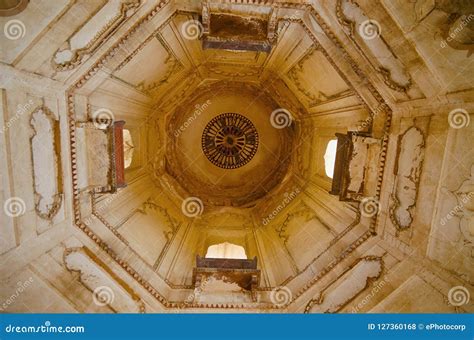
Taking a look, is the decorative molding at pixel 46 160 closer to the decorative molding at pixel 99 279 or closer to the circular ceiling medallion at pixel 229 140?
the decorative molding at pixel 99 279

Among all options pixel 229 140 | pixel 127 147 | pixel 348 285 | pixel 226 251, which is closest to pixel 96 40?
pixel 127 147

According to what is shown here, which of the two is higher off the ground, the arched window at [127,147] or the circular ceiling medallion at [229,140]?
the circular ceiling medallion at [229,140]

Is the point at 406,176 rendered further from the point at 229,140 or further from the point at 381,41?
the point at 229,140

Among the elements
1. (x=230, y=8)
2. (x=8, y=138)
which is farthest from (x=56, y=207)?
(x=230, y=8)

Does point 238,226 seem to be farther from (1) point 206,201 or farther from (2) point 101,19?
(2) point 101,19

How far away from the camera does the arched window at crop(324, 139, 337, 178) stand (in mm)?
6925

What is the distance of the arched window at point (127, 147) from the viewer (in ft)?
22.9

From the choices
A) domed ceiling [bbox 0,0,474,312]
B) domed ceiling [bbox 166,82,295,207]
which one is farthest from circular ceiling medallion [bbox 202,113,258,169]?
domed ceiling [bbox 0,0,474,312]

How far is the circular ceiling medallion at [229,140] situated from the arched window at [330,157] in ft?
10.1

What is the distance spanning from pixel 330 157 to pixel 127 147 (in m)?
4.32

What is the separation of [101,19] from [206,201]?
5796mm

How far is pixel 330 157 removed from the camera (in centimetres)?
702

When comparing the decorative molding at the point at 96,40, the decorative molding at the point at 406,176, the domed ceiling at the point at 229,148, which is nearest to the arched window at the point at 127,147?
the domed ceiling at the point at 229,148

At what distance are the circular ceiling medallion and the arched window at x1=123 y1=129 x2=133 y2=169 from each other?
294cm
